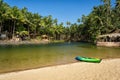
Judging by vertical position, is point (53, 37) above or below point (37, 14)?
below

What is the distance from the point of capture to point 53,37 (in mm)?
86375

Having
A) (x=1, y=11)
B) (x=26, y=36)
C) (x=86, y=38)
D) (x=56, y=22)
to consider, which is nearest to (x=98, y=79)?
(x=1, y=11)

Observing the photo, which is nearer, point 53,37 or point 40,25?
point 40,25

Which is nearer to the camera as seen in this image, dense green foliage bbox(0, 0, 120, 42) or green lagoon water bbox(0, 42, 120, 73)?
green lagoon water bbox(0, 42, 120, 73)

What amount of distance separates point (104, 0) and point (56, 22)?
2673 cm

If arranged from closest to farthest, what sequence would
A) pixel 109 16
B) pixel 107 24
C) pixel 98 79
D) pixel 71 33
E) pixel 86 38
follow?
pixel 98 79
pixel 107 24
pixel 109 16
pixel 86 38
pixel 71 33

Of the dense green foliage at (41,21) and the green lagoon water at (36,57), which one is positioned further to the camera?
the dense green foliage at (41,21)

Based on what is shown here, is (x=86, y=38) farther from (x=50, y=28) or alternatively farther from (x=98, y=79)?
(x=98, y=79)

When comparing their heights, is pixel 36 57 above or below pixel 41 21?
below

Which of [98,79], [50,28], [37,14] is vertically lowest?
[98,79]

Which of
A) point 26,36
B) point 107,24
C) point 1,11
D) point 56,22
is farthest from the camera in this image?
point 56,22

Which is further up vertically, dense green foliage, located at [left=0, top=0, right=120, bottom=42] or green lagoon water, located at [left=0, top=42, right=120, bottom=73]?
dense green foliage, located at [left=0, top=0, right=120, bottom=42]

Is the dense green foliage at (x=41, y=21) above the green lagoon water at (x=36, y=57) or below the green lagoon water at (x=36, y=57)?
above

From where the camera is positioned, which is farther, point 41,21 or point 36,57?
point 41,21
